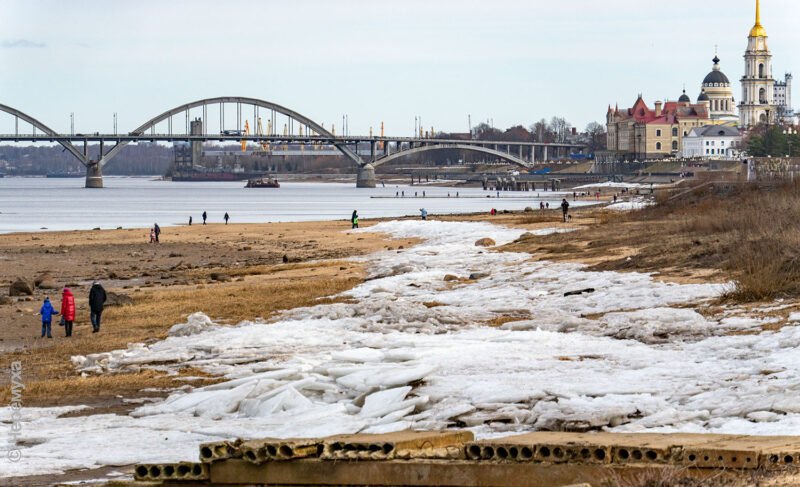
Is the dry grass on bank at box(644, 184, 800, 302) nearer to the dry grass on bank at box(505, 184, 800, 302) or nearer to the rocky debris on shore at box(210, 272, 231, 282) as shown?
the dry grass on bank at box(505, 184, 800, 302)

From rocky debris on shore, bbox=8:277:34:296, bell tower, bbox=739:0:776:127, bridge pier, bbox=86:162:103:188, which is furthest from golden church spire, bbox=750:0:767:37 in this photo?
rocky debris on shore, bbox=8:277:34:296

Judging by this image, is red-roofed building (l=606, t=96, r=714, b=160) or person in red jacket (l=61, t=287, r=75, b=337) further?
red-roofed building (l=606, t=96, r=714, b=160)

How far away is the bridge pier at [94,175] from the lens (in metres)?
170

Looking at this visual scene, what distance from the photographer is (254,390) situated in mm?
13031

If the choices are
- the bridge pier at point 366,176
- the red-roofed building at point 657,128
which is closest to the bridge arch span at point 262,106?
the bridge pier at point 366,176

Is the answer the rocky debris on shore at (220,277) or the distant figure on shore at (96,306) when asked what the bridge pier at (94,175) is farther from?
the distant figure on shore at (96,306)

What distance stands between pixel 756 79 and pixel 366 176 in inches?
2513

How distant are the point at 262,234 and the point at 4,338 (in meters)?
35.9

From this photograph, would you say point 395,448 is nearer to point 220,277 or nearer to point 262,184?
point 220,277

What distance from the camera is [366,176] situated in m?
174

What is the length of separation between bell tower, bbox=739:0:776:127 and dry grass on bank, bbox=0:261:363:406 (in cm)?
17259

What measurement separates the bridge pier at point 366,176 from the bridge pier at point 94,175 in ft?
111

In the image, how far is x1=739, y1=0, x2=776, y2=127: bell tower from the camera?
197 metres

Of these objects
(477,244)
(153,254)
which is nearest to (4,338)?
(477,244)
